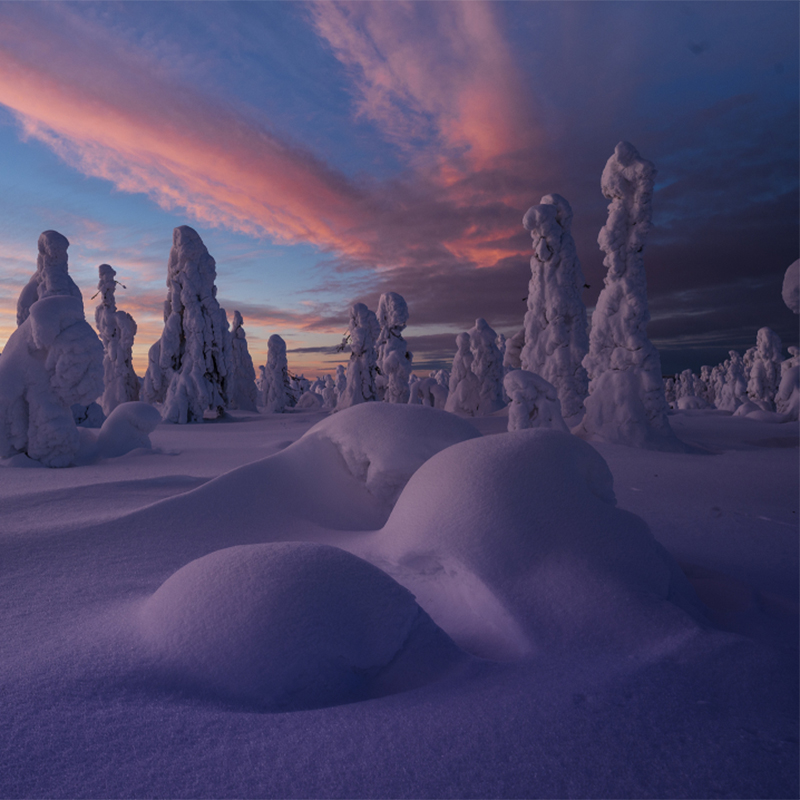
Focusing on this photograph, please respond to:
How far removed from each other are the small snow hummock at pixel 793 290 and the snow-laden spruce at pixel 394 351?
16.7 metres

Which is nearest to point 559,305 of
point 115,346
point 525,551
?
point 525,551

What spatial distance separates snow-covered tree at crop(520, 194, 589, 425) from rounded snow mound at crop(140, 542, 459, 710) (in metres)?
16.1

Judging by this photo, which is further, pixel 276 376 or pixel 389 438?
pixel 276 376

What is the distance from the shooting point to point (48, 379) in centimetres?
880

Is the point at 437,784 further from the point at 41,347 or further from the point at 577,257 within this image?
the point at 577,257

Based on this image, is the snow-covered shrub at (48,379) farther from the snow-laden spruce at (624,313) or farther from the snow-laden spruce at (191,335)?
the snow-laden spruce at (191,335)

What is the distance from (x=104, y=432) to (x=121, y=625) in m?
8.74

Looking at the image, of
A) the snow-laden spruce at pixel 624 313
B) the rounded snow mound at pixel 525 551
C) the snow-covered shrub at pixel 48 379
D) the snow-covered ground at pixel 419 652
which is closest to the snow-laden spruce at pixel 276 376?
the snow-laden spruce at pixel 624 313

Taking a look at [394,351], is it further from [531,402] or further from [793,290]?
[793,290]

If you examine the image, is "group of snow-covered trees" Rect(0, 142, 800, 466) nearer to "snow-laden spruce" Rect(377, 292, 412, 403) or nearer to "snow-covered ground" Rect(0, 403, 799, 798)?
"snow-laden spruce" Rect(377, 292, 412, 403)

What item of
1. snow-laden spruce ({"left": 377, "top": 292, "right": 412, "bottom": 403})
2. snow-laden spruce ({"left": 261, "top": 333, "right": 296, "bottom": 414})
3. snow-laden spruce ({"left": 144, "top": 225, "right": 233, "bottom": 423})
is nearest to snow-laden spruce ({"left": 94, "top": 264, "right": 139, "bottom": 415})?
snow-laden spruce ({"left": 144, "top": 225, "right": 233, "bottom": 423})

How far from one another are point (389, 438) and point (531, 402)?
19.3ft

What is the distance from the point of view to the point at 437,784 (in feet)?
5.62

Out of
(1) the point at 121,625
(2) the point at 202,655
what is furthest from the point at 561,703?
(1) the point at 121,625
